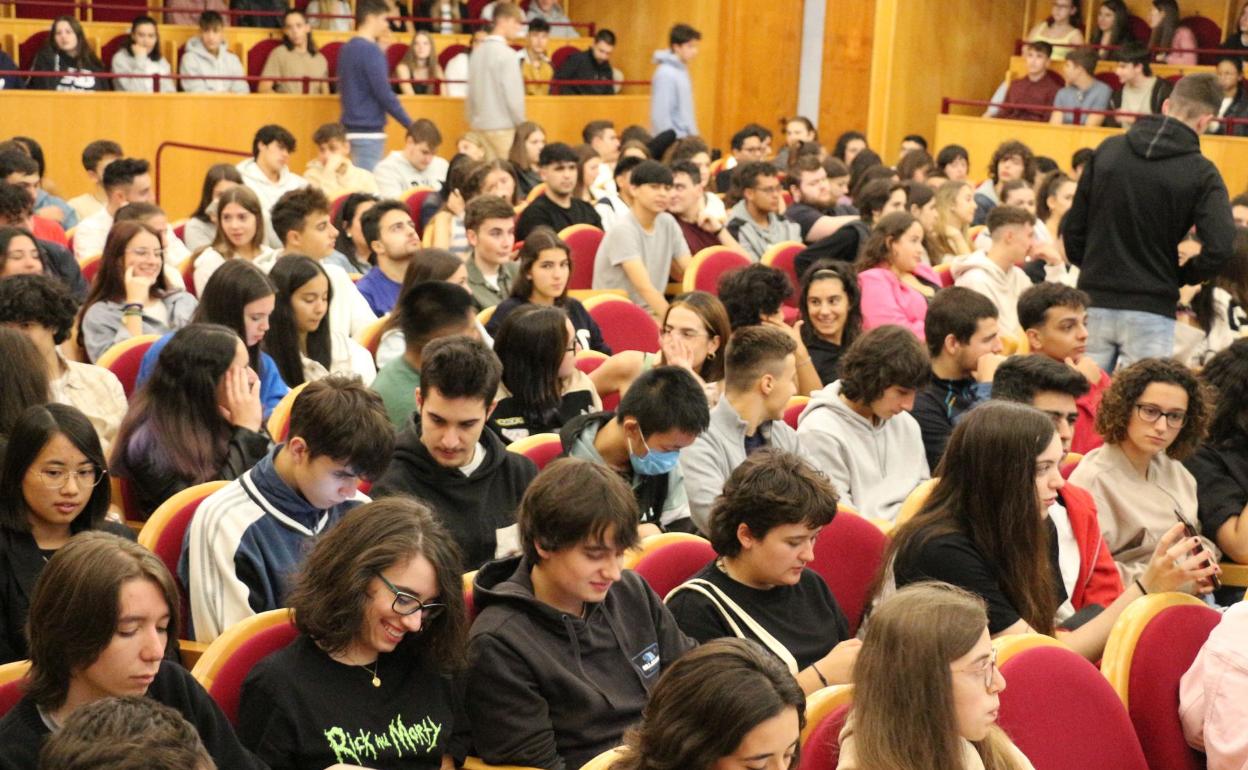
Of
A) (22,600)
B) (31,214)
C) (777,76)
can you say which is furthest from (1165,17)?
(22,600)

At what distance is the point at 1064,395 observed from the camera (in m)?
3.97

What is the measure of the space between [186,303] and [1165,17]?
940cm

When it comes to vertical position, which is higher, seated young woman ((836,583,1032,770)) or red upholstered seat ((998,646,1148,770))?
seated young woman ((836,583,1032,770))

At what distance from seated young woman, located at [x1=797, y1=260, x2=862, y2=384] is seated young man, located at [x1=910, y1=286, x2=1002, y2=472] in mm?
576

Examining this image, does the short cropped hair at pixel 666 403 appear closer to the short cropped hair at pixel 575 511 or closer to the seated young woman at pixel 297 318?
the short cropped hair at pixel 575 511

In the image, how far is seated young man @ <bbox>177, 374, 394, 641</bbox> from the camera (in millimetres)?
2961


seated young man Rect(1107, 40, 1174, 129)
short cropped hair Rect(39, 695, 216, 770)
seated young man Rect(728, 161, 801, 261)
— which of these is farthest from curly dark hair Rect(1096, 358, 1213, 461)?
seated young man Rect(1107, 40, 1174, 129)

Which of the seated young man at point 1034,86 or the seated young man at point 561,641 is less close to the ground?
the seated young man at point 1034,86

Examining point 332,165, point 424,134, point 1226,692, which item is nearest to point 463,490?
point 1226,692

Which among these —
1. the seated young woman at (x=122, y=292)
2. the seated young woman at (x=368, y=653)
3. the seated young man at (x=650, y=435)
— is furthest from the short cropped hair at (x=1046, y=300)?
the seated young woman at (x=368, y=653)

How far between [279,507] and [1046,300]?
2.90m

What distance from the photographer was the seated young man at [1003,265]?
6453 mm

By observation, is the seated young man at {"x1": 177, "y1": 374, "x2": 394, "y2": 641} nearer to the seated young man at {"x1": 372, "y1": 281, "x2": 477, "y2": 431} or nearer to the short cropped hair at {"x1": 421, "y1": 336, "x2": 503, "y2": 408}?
the short cropped hair at {"x1": 421, "y1": 336, "x2": 503, "y2": 408}

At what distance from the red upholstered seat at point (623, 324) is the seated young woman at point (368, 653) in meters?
3.07
